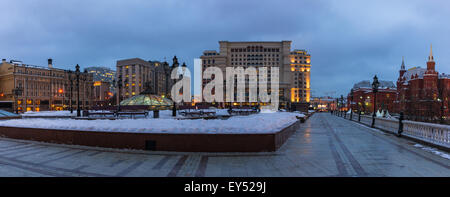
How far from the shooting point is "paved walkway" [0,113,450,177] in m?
5.24

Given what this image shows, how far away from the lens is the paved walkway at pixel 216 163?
524 cm

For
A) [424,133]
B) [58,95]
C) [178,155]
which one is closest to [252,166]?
[178,155]

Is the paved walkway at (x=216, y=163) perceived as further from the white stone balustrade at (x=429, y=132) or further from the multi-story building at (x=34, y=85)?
the multi-story building at (x=34, y=85)

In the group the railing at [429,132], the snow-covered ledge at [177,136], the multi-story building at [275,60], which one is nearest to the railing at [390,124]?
the railing at [429,132]

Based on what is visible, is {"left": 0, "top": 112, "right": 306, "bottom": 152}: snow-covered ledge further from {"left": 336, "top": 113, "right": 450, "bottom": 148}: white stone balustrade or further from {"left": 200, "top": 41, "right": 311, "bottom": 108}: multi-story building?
{"left": 200, "top": 41, "right": 311, "bottom": 108}: multi-story building

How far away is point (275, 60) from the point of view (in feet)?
407

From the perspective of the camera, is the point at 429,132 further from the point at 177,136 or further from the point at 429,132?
the point at 177,136

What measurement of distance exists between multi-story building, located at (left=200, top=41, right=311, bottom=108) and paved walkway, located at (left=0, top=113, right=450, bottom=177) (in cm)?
11625

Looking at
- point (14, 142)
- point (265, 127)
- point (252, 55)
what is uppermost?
point (252, 55)

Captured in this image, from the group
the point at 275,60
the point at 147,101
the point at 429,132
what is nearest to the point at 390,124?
the point at 429,132

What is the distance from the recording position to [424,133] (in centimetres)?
974

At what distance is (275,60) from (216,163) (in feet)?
406
